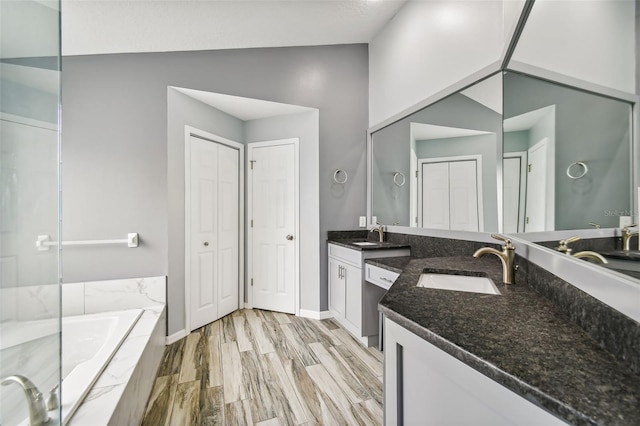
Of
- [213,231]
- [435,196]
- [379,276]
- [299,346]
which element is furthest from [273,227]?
[435,196]

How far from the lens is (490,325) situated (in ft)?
2.51

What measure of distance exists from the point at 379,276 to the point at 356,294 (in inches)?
14.5

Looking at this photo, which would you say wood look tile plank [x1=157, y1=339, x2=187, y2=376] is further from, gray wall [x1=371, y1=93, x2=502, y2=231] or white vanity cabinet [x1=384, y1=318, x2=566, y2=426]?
gray wall [x1=371, y1=93, x2=502, y2=231]

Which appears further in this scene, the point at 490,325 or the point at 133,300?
the point at 133,300

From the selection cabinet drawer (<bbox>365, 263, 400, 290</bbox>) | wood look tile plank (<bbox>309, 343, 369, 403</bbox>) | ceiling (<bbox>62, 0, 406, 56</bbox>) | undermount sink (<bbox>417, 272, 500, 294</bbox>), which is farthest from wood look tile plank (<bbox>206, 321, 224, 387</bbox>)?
ceiling (<bbox>62, 0, 406, 56</bbox>)

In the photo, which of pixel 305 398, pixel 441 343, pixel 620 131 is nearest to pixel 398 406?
pixel 441 343

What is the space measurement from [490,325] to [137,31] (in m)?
3.06

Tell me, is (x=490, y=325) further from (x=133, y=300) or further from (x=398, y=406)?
(x=133, y=300)

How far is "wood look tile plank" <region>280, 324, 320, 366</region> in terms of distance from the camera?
216 cm

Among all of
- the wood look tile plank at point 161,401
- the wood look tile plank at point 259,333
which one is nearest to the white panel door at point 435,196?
the wood look tile plank at point 259,333

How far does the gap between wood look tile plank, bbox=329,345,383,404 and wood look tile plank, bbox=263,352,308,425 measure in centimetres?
46

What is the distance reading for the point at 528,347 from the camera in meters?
0.64

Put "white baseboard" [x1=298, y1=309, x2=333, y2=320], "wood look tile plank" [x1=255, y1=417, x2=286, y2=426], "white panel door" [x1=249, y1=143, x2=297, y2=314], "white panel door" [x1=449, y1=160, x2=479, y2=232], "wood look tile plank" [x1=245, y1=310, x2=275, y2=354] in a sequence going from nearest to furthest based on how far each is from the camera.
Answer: "wood look tile plank" [x1=255, y1=417, x2=286, y2=426], "white panel door" [x1=449, y1=160, x2=479, y2=232], "wood look tile plank" [x1=245, y1=310, x2=275, y2=354], "white baseboard" [x1=298, y1=309, x2=333, y2=320], "white panel door" [x1=249, y1=143, x2=297, y2=314]

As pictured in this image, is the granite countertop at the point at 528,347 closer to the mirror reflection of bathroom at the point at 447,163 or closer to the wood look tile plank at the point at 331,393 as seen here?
the mirror reflection of bathroom at the point at 447,163
